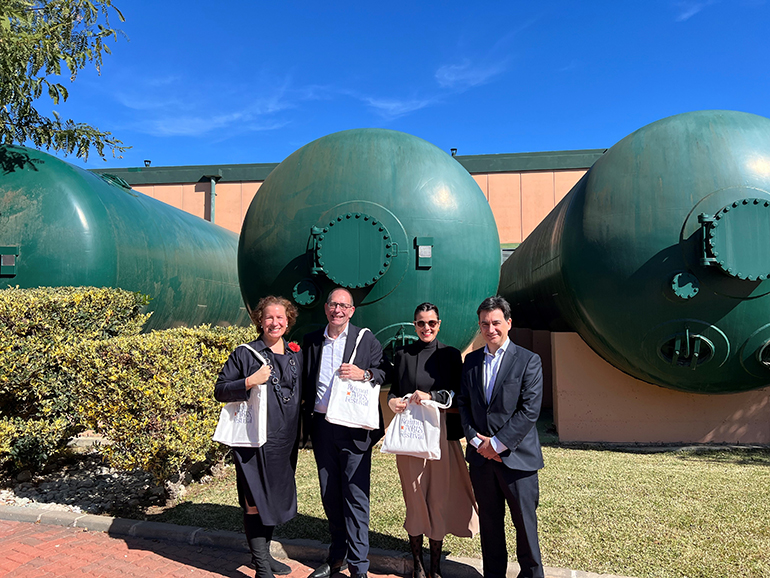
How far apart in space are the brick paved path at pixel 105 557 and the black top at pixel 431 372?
3.64 ft

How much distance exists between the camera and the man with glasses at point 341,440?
118 inches

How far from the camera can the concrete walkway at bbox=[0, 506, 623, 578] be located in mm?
3236

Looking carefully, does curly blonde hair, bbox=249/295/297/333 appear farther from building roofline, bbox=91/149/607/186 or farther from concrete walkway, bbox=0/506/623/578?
building roofline, bbox=91/149/607/186

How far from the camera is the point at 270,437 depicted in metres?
3.01

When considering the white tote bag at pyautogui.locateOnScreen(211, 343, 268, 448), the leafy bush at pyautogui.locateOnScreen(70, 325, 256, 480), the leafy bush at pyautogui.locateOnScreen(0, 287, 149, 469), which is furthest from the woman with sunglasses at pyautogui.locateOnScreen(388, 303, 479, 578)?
the leafy bush at pyautogui.locateOnScreen(0, 287, 149, 469)

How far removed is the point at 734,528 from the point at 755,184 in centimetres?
298

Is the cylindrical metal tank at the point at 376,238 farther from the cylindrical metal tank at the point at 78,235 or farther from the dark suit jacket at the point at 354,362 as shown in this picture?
the cylindrical metal tank at the point at 78,235

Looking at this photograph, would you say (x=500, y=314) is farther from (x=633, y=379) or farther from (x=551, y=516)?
(x=633, y=379)

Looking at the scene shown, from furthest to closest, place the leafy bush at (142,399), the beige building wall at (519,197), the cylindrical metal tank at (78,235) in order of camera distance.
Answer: the beige building wall at (519,197) < the cylindrical metal tank at (78,235) < the leafy bush at (142,399)

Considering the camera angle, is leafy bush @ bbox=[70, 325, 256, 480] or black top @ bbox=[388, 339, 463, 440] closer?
black top @ bbox=[388, 339, 463, 440]

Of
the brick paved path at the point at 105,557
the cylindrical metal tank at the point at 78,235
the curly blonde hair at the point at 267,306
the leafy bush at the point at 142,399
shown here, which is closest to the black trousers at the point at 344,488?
the brick paved path at the point at 105,557

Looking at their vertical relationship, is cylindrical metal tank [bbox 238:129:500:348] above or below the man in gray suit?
Result: above

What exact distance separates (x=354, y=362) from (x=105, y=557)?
2.16m

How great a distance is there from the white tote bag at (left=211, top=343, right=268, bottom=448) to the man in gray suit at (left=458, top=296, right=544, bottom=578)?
1084 millimetres
